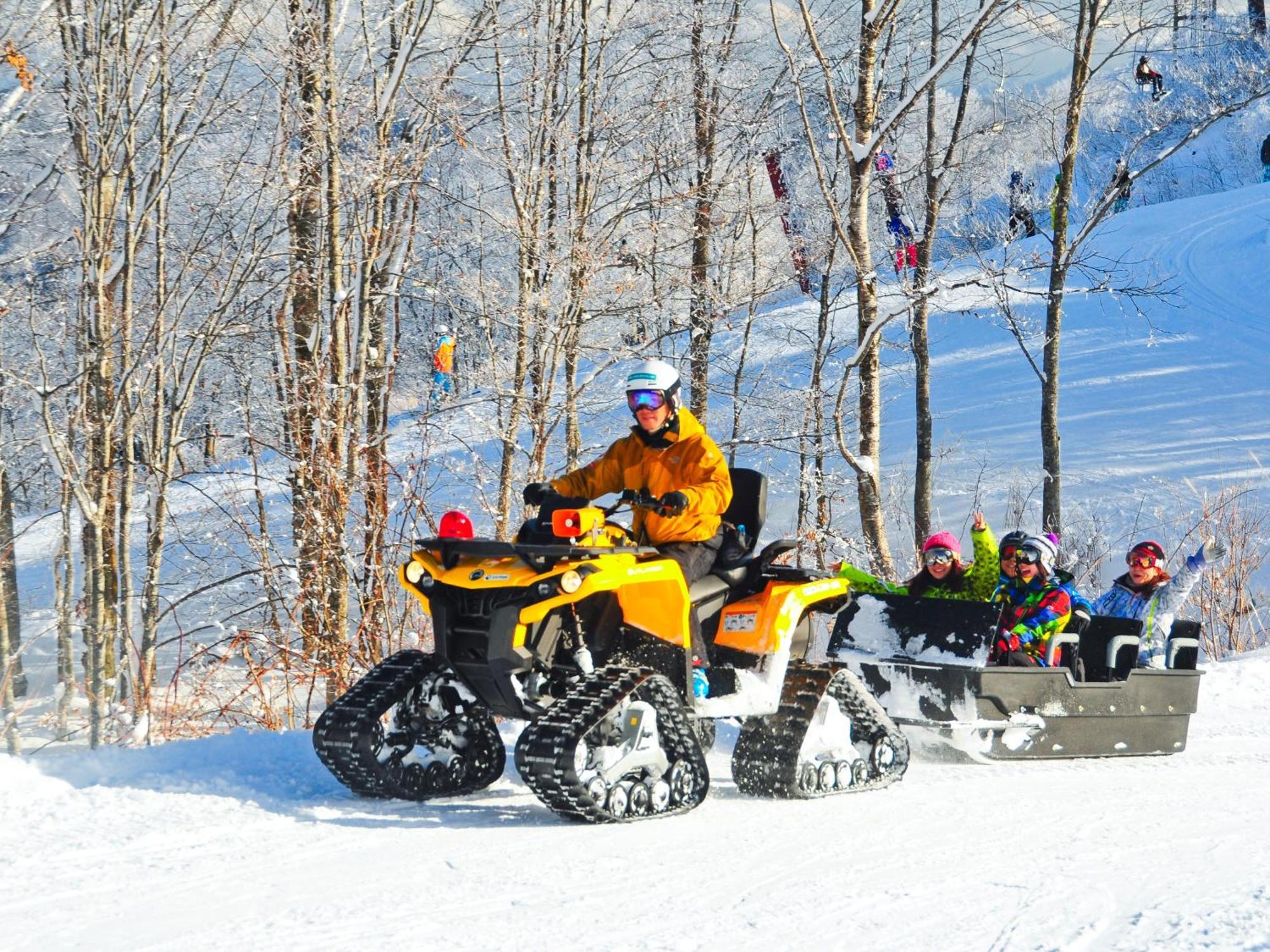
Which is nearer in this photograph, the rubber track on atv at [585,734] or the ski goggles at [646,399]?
the rubber track on atv at [585,734]

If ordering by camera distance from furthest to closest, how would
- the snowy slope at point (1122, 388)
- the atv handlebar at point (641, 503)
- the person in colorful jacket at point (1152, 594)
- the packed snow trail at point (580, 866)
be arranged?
the snowy slope at point (1122, 388) → the person in colorful jacket at point (1152, 594) → the atv handlebar at point (641, 503) → the packed snow trail at point (580, 866)

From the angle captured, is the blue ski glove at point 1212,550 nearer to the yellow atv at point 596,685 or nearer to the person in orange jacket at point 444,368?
the yellow atv at point 596,685

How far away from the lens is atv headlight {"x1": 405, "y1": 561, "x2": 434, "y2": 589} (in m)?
5.10

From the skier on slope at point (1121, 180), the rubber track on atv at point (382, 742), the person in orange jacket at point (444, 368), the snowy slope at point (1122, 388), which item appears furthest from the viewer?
the snowy slope at point (1122, 388)

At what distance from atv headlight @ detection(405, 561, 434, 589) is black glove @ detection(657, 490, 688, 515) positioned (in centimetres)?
96

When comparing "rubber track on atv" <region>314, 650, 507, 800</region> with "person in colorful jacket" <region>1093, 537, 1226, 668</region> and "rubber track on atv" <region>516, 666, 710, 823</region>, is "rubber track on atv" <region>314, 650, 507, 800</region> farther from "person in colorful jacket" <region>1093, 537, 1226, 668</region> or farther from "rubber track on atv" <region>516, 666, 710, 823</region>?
"person in colorful jacket" <region>1093, 537, 1226, 668</region>

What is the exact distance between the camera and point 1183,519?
62.7ft

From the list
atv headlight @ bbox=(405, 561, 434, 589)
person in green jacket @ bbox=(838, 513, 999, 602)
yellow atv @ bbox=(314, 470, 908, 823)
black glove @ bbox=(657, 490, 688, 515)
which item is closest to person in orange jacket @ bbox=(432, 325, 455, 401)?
person in green jacket @ bbox=(838, 513, 999, 602)

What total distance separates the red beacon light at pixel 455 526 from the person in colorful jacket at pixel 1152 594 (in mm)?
4982

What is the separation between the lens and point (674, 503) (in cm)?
516

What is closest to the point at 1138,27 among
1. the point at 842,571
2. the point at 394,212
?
the point at 394,212

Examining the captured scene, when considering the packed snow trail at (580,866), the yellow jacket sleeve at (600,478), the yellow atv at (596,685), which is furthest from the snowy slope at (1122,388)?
the packed snow trail at (580,866)

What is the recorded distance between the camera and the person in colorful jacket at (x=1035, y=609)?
24.6ft

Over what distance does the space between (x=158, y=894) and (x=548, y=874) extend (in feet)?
3.69
